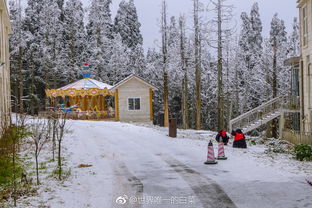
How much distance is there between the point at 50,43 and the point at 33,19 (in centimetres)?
489

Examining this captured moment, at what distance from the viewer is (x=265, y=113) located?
26203mm

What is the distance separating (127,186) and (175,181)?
1360 mm

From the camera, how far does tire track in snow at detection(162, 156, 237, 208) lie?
788 centimetres

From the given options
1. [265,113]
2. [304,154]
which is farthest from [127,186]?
[265,113]

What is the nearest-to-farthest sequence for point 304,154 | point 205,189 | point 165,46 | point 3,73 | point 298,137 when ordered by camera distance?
point 205,189 < point 304,154 < point 298,137 < point 3,73 < point 165,46

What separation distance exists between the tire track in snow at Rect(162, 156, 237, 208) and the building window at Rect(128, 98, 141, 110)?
22835mm

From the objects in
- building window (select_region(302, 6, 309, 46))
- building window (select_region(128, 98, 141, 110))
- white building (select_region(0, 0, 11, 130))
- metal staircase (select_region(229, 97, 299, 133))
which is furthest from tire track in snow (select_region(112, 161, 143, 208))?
building window (select_region(128, 98, 141, 110))

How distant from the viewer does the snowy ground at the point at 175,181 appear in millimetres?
8062

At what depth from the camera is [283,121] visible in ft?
84.8

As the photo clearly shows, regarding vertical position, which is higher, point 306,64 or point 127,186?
point 306,64

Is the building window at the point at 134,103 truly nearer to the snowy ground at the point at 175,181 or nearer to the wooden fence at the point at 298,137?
the wooden fence at the point at 298,137

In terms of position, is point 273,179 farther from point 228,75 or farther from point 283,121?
point 228,75

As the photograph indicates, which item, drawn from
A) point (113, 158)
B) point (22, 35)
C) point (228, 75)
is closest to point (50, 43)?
point (22, 35)

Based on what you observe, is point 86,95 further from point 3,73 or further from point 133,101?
point 3,73
